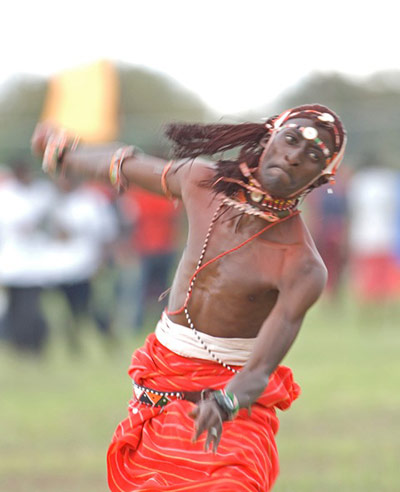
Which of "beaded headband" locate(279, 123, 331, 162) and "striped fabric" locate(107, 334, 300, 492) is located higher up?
"beaded headband" locate(279, 123, 331, 162)

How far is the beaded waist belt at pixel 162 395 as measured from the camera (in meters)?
3.62

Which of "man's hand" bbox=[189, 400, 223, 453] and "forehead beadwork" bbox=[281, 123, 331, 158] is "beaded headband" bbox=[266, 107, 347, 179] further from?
"man's hand" bbox=[189, 400, 223, 453]

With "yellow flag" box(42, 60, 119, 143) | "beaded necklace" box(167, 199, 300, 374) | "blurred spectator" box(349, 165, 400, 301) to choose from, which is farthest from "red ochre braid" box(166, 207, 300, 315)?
"yellow flag" box(42, 60, 119, 143)

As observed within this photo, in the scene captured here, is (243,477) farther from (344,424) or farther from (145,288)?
(145,288)

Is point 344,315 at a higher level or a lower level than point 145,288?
lower

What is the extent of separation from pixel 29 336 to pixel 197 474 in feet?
23.4

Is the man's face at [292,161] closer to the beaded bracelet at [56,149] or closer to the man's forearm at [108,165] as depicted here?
the man's forearm at [108,165]

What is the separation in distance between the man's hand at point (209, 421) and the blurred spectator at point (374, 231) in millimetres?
10914

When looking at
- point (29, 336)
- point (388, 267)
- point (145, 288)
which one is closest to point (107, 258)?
point (145, 288)

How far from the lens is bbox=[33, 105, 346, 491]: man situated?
3.42m

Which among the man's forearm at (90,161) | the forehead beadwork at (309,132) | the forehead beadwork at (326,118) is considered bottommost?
the man's forearm at (90,161)

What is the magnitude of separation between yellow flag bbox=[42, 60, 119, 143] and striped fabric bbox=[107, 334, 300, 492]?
12.6 meters

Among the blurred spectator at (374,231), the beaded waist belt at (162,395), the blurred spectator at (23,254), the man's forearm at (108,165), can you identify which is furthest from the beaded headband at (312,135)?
the blurred spectator at (374,231)

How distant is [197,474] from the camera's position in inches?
137
